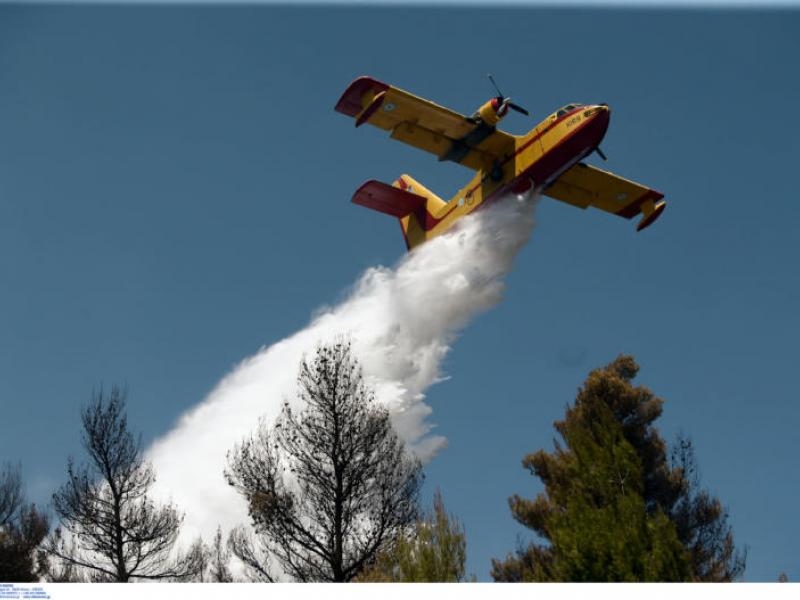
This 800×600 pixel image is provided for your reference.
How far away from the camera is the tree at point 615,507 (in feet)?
49.3

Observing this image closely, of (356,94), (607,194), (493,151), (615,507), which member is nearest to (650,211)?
(607,194)

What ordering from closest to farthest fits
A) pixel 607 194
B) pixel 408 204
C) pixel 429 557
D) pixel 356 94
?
pixel 429 557 → pixel 356 94 → pixel 607 194 → pixel 408 204

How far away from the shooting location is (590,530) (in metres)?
15.3

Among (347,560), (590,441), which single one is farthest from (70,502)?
(590,441)

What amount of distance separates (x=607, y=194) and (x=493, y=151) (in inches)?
207

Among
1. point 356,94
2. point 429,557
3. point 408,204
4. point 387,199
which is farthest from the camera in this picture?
point 408,204

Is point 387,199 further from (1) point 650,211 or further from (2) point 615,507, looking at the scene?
(2) point 615,507

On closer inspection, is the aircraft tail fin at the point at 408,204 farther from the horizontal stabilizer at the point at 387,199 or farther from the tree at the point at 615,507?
the tree at the point at 615,507

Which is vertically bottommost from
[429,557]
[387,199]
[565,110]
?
[429,557]

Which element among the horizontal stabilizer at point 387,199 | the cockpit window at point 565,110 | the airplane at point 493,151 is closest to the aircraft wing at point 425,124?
the airplane at point 493,151

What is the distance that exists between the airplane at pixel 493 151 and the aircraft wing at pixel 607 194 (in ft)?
0.10

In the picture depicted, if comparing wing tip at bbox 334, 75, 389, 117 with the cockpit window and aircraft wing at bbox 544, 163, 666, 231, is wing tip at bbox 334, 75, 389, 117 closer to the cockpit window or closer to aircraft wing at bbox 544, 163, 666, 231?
the cockpit window

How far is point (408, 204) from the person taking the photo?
31047 millimetres
